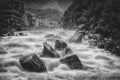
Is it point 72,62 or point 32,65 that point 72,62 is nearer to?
point 72,62

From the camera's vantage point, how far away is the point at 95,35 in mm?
15078

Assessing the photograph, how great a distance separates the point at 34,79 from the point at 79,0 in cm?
2136

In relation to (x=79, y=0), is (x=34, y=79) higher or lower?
lower

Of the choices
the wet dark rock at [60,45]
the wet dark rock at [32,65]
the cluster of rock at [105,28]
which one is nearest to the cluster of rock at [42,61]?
the wet dark rock at [32,65]

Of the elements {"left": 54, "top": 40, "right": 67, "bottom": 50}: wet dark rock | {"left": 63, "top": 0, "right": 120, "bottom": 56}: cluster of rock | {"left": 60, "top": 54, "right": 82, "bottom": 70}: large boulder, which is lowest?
{"left": 60, "top": 54, "right": 82, "bottom": 70}: large boulder

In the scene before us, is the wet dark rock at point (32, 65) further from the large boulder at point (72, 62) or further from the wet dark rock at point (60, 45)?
the wet dark rock at point (60, 45)

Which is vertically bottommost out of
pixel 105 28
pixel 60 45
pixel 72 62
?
pixel 72 62

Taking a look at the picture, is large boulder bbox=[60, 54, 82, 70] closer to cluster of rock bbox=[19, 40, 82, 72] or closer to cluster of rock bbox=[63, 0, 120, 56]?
cluster of rock bbox=[19, 40, 82, 72]

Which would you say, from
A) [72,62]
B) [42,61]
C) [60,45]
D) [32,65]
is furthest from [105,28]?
[32,65]

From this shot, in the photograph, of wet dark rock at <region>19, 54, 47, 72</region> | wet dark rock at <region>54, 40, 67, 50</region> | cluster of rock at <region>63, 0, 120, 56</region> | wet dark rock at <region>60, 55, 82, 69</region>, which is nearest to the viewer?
wet dark rock at <region>19, 54, 47, 72</region>

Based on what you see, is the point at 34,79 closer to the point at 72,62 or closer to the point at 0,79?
the point at 0,79

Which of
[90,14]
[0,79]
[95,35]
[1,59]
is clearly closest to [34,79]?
[0,79]

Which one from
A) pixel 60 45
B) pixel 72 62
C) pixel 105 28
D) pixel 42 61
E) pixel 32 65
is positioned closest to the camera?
pixel 32 65

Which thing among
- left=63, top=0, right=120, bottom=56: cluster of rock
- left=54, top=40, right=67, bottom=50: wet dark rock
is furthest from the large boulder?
left=63, top=0, right=120, bottom=56: cluster of rock
